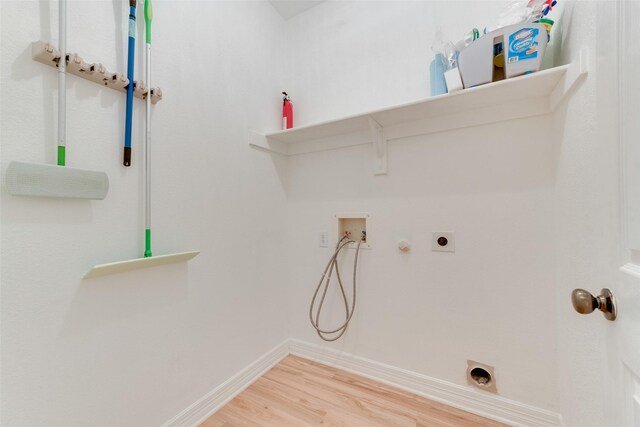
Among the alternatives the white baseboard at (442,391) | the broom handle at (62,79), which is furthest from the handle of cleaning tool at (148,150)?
the white baseboard at (442,391)

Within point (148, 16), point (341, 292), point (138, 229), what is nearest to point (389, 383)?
point (341, 292)

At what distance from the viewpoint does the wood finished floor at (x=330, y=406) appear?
48.3 inches

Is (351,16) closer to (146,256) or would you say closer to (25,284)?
(146,256)

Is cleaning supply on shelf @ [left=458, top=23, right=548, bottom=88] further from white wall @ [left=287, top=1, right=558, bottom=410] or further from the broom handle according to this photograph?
the broom handle

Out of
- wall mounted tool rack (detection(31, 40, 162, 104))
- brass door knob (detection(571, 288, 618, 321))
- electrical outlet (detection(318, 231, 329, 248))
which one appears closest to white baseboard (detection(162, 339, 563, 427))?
electrical outlet (detection(318, 231, 329, 248))

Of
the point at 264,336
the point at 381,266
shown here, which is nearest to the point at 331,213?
the point at 381,266

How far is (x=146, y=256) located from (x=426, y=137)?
1531 millimetres

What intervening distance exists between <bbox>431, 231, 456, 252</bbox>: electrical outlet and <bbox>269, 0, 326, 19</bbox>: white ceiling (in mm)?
1838

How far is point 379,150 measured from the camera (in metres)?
1.51

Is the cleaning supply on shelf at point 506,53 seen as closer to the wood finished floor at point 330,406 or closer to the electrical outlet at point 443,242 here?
the electrical outlet at point 443,242

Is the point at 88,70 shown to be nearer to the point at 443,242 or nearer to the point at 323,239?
the point at 323,239

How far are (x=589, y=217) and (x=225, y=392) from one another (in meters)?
1.82

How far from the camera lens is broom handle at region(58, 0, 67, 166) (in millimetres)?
785

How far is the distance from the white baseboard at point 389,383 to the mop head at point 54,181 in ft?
3.49
